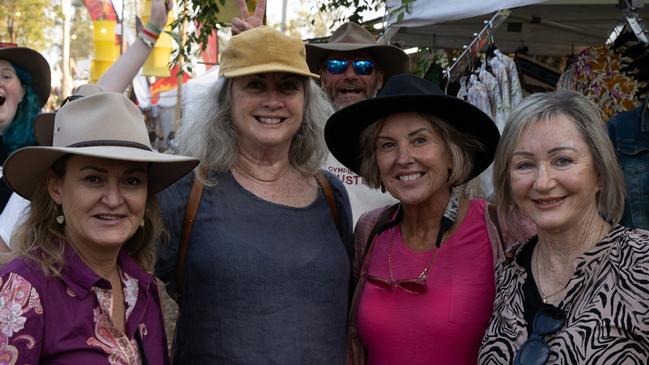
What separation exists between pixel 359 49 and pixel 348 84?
237mm

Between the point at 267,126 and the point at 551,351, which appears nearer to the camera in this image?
the point at 551,351

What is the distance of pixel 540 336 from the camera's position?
2.38m

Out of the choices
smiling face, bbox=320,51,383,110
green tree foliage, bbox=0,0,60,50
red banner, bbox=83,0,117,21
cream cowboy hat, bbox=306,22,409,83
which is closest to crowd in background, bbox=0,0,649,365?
smiling face, bbox=320,51,383,110

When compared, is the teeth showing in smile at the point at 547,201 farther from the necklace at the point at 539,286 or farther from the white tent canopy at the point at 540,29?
the white tent canopy at the point at 540,29

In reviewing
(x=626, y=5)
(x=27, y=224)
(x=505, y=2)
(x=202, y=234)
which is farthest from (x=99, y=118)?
(x=626, y=5)

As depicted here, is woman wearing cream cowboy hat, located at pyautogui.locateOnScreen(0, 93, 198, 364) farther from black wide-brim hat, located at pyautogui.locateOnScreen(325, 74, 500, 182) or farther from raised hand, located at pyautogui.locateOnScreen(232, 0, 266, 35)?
raised hand, located at pyautogui.locateOnScreen(232, 0, 266, 35)

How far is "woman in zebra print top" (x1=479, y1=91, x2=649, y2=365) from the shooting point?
7.37 ft

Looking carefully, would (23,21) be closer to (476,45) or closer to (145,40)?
(145,40)

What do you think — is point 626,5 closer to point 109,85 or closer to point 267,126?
point 267,126

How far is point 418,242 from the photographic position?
3.10m

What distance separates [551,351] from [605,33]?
4580 mm

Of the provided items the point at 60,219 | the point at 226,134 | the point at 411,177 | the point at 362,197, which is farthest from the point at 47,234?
the point at 362,197

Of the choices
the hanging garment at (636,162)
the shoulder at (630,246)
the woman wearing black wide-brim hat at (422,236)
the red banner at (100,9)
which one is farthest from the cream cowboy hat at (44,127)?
the red banner at (100,9)

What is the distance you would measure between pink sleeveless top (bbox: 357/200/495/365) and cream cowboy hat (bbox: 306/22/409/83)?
1921 mm
